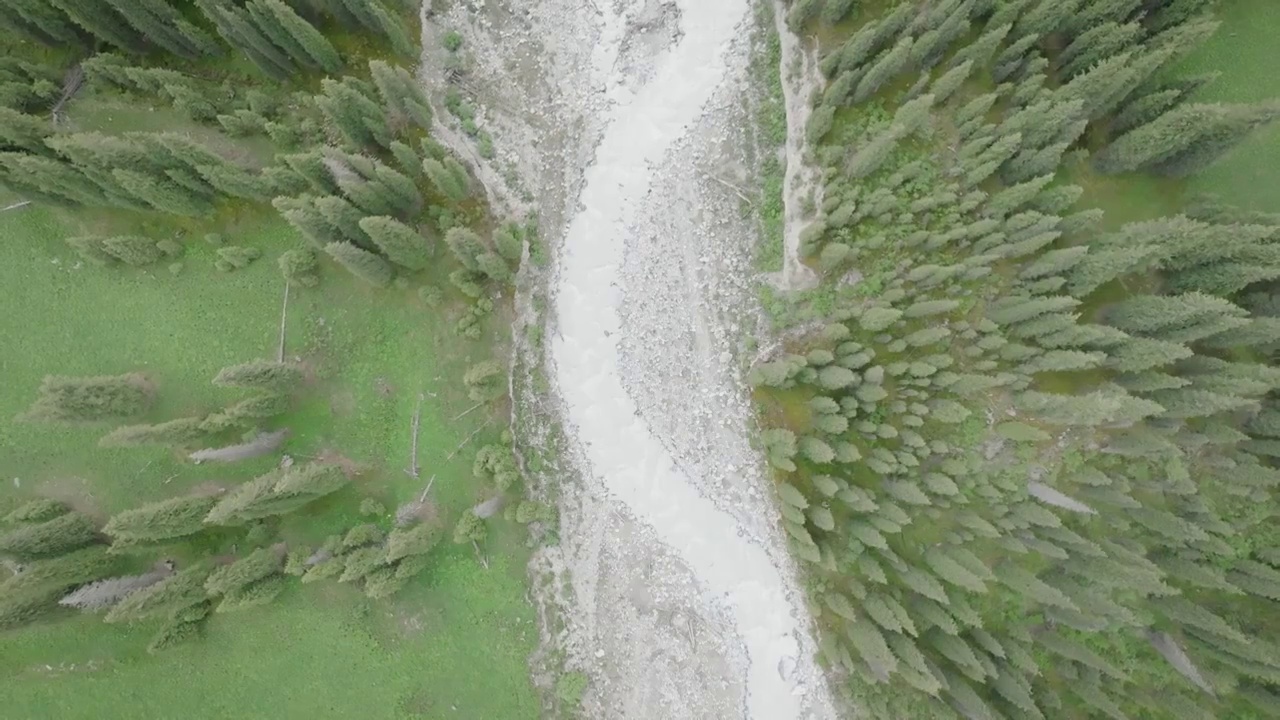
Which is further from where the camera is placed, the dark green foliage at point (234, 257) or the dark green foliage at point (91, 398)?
the dark green foliage at point (234, 257)

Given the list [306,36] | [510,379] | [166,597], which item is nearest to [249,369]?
[166,597]

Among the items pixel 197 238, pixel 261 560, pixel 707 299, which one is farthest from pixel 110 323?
pixel 707 299

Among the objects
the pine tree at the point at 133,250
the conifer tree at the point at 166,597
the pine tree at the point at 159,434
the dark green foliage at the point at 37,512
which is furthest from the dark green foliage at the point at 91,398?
the conifer tree at the point at 166,597

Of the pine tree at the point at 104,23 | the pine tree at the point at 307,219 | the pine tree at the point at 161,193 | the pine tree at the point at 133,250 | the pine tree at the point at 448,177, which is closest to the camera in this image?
the pine tree at the point at 307,219

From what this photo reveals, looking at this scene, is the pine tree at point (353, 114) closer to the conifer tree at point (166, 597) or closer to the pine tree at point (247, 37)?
the pine tree at point (247, 37)

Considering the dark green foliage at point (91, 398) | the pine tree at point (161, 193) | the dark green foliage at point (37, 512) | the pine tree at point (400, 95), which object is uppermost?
the pine tree at point (400, 95)

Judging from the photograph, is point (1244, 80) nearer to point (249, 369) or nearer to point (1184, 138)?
point (1184, 138)
